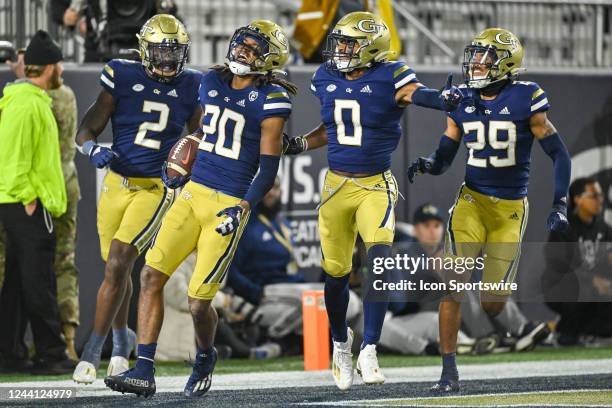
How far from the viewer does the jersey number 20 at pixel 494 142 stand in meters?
7.63

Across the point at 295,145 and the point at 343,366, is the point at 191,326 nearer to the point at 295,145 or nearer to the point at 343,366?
the point at 343,366

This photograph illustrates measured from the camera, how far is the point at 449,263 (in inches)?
302

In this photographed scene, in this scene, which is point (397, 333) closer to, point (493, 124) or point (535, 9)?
point (493, 124)

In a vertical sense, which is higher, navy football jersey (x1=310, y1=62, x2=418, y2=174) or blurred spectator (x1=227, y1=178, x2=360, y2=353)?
navy football jersey (x1=310, y1=62, x2=418, y2=174)

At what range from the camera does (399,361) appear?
31.8 feet

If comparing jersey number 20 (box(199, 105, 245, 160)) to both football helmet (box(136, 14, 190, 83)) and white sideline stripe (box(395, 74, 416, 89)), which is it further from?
white sideline stripe (box(395, 74, 416, 89))

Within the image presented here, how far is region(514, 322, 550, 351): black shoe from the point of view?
1026 centimetres

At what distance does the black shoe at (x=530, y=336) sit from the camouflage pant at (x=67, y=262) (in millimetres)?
3414

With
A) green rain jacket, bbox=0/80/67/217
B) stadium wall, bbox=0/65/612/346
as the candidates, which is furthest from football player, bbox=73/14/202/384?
stadium wall, bbox=0/65/612/346

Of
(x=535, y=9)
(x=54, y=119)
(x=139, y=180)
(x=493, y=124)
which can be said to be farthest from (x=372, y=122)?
(x=535, y=9)

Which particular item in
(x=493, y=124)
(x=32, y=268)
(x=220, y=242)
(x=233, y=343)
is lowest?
(x=233, y=343)

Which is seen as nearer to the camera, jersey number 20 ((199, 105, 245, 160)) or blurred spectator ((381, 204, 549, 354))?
jersey number 20 ((199, 105, 245, 160))

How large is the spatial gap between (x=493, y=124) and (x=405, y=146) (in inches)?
117

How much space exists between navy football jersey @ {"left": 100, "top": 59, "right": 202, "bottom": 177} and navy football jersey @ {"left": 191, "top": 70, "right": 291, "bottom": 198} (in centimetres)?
73
